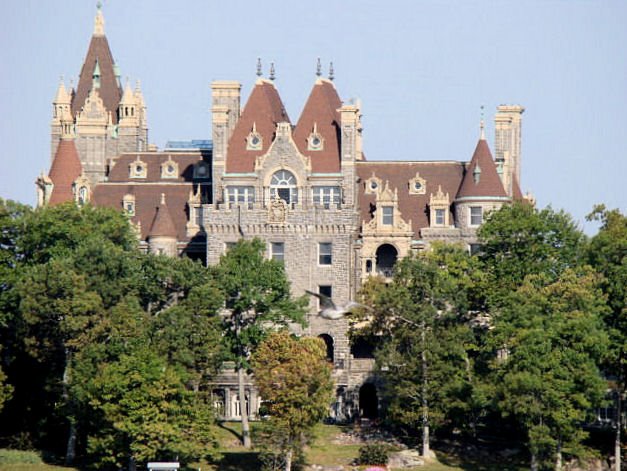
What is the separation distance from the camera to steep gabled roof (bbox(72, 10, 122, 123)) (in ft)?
495

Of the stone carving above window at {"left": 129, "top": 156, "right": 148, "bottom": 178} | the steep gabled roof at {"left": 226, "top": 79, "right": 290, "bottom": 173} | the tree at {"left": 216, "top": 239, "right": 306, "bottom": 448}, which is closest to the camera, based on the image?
the tree at {"left": 216, "top": 239, "right": 306, "bottom": 448}

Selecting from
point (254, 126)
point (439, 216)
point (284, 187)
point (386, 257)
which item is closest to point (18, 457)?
point (284, 187)

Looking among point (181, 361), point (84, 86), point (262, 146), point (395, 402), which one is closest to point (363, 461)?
point (395, 402)

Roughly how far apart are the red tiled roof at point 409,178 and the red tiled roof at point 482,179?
5.24 ft

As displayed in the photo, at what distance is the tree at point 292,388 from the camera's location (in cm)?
11494

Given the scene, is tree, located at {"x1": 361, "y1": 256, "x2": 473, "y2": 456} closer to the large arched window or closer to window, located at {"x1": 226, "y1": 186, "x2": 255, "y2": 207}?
the large arched window

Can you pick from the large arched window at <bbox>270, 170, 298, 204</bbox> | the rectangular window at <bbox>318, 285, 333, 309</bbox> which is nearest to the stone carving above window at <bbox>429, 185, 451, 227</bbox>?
the rectangular window at <bbox>318, 285, 333, 309</bbox>

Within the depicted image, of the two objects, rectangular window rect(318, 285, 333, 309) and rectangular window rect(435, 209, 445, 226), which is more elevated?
rectangular window rect(435, 209, 445, 226)

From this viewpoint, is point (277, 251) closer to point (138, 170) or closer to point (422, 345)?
point (138, 170)

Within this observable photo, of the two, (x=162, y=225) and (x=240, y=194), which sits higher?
(x=240, y=194)

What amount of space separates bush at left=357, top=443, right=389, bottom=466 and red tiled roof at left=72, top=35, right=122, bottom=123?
133 feet

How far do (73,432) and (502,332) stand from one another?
79.1ft

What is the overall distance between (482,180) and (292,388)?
2719 cm

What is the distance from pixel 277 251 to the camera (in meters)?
135
